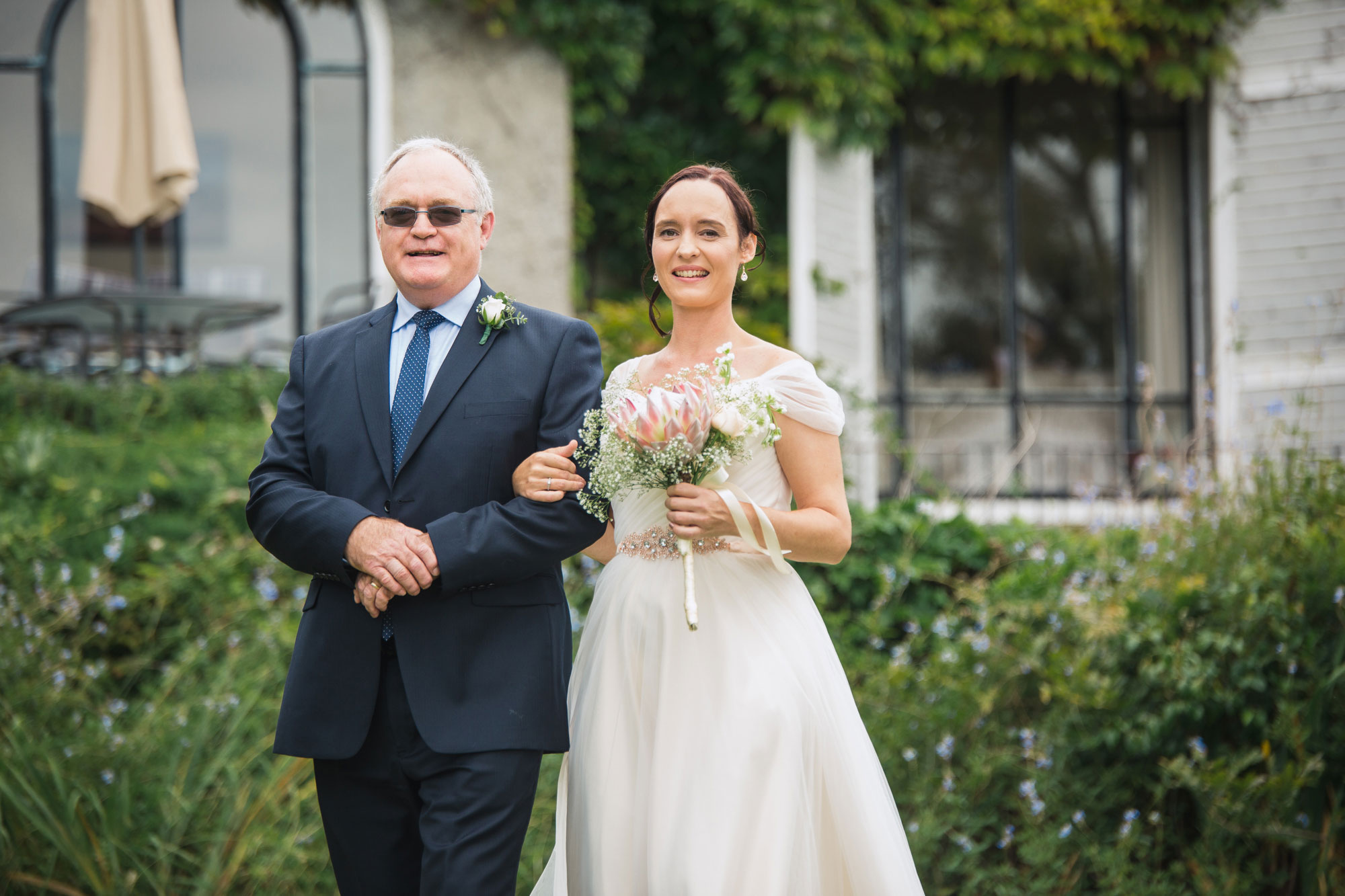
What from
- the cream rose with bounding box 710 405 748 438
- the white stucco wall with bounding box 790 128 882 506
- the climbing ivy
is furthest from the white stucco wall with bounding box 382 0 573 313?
the cream rose with bounding box 710 405 748 438

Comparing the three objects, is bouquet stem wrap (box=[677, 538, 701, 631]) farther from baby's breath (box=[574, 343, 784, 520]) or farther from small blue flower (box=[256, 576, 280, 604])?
A: small blue flower (box=[256, 576, 280, 604])

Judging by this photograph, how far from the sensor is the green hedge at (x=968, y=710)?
346 cm

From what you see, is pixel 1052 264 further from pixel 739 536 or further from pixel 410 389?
pixel 410 389

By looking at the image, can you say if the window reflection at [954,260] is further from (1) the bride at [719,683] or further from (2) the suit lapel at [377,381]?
(2) the suit lapel at [377,381]

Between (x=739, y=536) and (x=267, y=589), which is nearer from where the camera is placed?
(x=739, y=536)

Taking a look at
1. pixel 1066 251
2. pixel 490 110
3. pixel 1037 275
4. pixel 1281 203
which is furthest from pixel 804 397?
pixel 1066 251

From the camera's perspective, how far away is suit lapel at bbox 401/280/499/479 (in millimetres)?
2445

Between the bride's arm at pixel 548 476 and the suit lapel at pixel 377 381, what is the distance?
0.30m

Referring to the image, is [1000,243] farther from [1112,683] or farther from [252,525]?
[252,525]

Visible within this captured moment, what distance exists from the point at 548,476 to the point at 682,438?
30cm

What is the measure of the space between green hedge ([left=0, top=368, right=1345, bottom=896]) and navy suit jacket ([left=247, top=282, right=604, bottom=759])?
1.36 metres

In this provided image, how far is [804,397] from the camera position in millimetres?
2580

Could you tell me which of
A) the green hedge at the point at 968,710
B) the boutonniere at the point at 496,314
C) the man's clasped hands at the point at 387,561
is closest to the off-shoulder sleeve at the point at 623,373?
the boutonniere at the point at 496,314

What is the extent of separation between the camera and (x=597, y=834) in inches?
99.2
